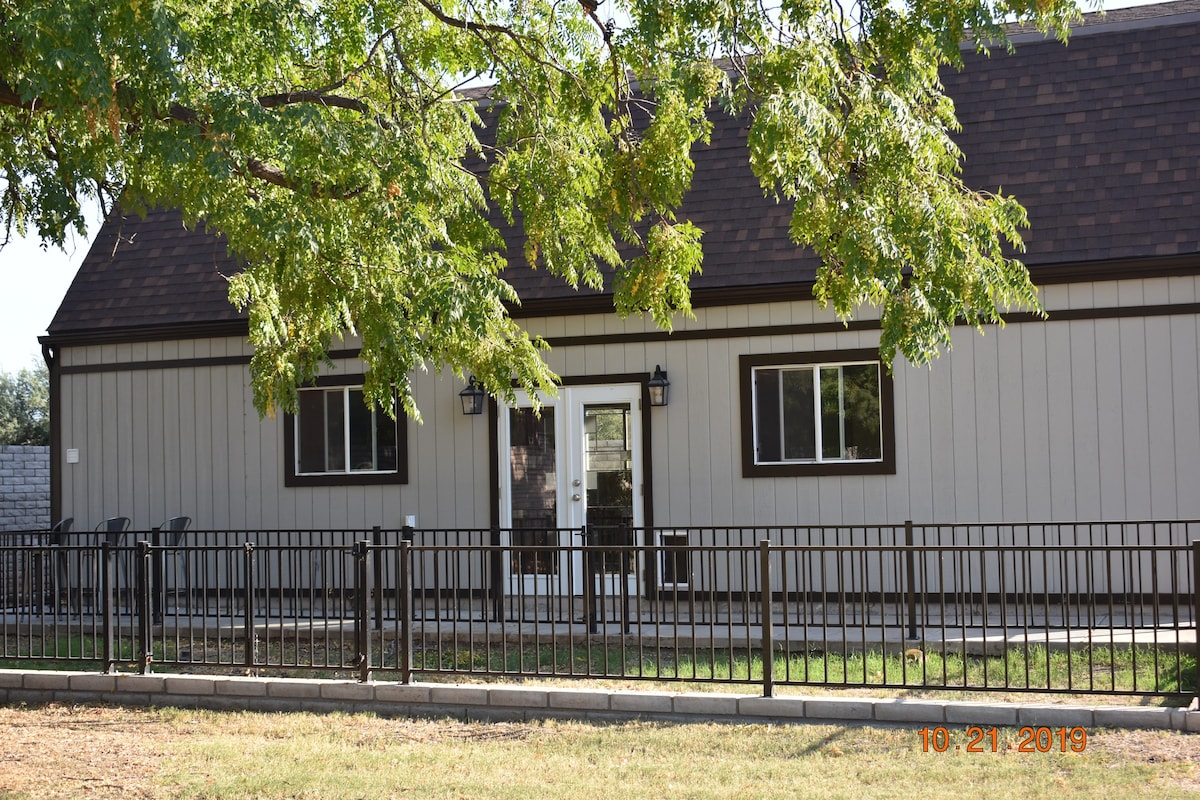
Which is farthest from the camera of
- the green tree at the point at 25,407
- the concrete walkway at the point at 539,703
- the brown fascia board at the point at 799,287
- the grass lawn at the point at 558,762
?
the green tree at the point at 25,407

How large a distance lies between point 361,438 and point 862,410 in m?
5.83

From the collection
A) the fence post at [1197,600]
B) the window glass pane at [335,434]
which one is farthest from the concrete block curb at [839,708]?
the window glass pane at [335,434]

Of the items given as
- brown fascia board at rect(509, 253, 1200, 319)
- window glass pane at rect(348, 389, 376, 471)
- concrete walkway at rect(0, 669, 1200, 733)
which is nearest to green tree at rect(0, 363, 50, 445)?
window glass pane at rect(348, 389, 376, 471)

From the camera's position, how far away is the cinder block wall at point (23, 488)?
21250mm

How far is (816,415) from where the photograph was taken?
42.6ft

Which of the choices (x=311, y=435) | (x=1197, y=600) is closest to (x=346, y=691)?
(x=1197, y=600)

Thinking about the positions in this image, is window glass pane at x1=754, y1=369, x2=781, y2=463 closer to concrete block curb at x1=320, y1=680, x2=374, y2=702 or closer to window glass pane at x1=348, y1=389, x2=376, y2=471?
window glass pane at x1=348, y1=389, x2=376, y2=471

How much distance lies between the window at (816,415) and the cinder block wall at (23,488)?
1391 centimetres

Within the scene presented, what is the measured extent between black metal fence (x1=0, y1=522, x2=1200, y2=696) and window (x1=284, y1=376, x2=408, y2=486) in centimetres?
77

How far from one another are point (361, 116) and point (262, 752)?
15.8 feet

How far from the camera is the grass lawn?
6227 mm

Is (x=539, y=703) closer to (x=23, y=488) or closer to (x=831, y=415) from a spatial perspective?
(x=831, y=415)

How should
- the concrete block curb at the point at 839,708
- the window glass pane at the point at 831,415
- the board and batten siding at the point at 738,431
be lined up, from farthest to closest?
1. the window glass pane at the point at 831,415
2. the board and batten siding at the point at 738,431
3. the concrete block curb at the point at 839,708

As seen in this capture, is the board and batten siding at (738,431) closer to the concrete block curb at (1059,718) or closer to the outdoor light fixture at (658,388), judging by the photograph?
the outdoor light fixture at (658,388)
